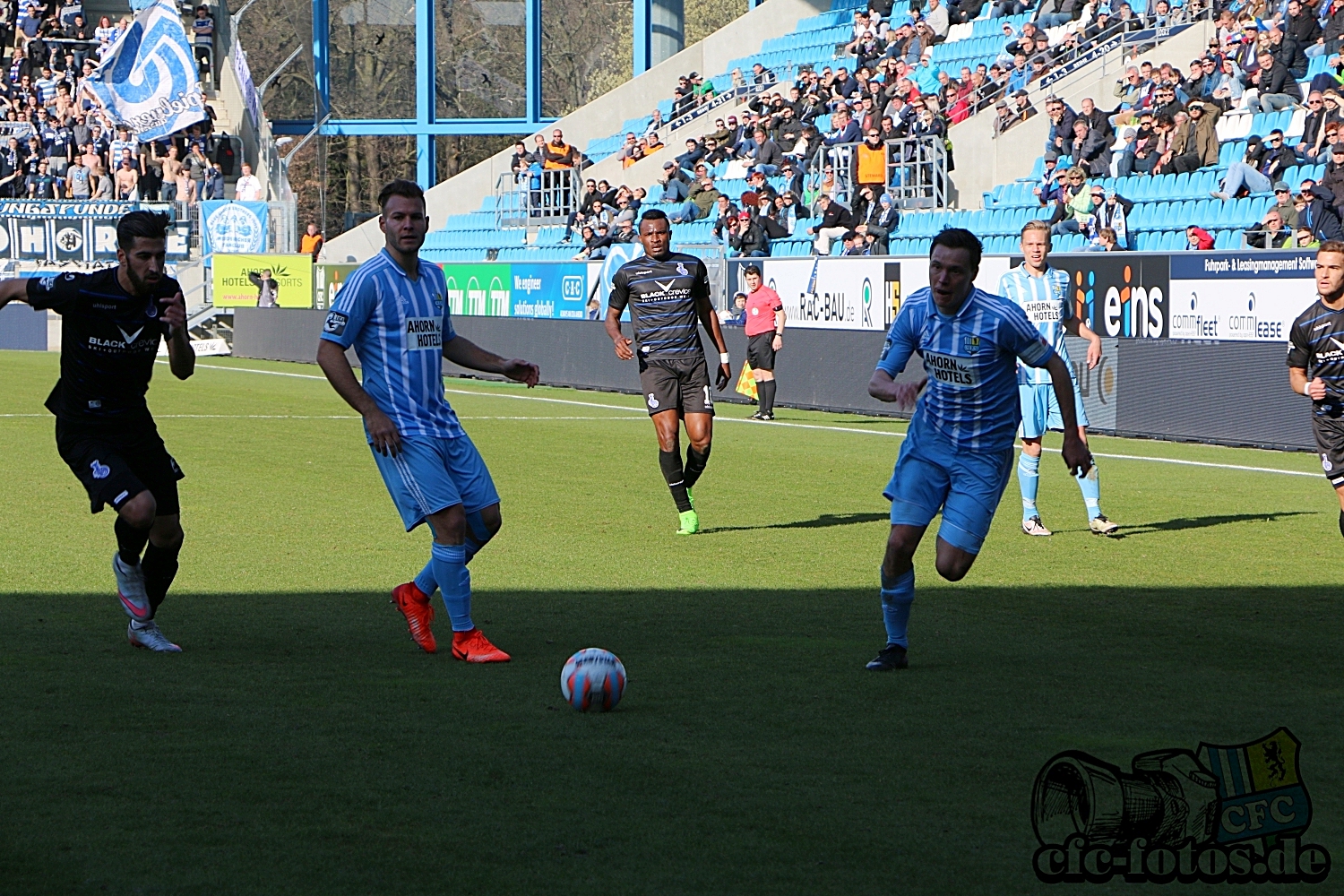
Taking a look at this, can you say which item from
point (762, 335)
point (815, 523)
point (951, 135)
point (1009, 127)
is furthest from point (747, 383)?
point (815, 523)

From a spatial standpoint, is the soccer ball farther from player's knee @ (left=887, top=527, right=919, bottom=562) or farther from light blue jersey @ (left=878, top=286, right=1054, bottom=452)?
light blue jersey @ (left=878, top=286, right=1054, bottom=452)

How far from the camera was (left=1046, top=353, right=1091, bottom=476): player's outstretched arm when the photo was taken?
7289mm

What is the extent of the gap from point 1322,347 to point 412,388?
4967 millimetres

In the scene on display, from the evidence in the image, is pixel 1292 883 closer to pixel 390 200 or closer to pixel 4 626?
pixel 390 200

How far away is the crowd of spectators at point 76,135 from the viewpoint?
40.7m

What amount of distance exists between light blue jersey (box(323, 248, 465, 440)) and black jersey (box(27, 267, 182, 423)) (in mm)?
789

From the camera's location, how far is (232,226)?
39.0m

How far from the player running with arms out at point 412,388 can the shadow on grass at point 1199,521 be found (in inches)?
227

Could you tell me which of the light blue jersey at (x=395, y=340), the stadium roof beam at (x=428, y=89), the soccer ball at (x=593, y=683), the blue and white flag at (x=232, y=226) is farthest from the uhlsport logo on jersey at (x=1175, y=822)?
the stadium roof beam at (x=428, y=89)

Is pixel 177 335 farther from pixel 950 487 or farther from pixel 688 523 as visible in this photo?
pixel 688 523

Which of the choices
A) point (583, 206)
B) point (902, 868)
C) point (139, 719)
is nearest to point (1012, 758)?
point (902, 868)

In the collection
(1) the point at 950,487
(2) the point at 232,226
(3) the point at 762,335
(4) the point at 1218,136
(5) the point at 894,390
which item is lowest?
(1) the point at 950,487

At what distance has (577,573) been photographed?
9914mm

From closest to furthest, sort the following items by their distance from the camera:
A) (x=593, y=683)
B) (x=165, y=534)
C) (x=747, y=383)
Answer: (x=593, y=683), (x=165, y=534), (x=747, y=383)
